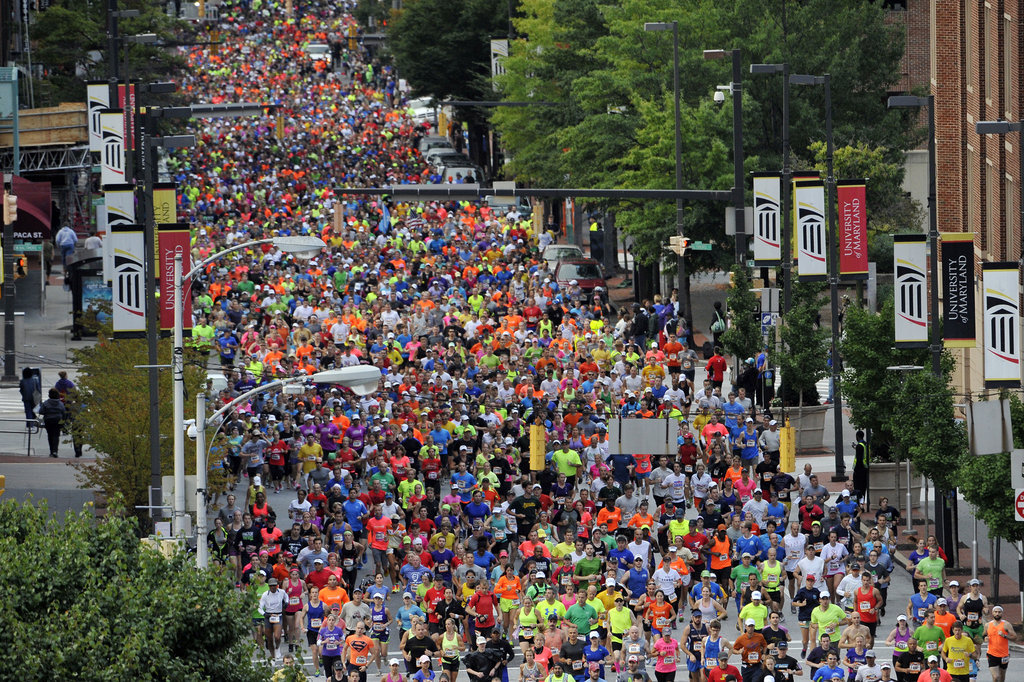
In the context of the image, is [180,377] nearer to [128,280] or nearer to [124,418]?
[128,280]

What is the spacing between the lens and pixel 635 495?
32.8 m

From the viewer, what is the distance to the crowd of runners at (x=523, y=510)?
78.9 ft

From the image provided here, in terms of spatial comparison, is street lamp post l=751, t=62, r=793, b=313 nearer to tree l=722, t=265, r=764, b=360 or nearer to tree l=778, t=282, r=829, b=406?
tree l=778, t=282, r=829, b=406

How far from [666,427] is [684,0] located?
Answer: 23.8m

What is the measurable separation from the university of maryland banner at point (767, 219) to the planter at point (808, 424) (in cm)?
292

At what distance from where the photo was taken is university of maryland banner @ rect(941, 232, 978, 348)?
2961 centimetres

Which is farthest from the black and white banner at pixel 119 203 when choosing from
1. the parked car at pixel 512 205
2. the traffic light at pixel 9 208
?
the parked car at pixel 512 205

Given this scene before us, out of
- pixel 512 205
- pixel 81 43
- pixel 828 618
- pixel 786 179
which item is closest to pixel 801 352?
pixel 786 179

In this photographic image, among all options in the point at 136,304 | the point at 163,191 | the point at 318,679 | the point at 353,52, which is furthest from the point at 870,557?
the point at 353,52

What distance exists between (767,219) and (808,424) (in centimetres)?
404

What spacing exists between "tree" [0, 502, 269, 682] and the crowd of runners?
0.88 metres

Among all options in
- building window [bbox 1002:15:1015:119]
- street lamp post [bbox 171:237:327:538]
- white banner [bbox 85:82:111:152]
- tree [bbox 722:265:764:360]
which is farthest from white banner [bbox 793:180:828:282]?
white banner [bbox 85:82:111:152]

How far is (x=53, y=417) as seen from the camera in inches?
1479

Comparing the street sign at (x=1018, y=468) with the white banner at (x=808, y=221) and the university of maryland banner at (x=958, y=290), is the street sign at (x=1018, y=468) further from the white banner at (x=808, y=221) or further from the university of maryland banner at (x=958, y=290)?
the white banner at (x=808, y=221)
